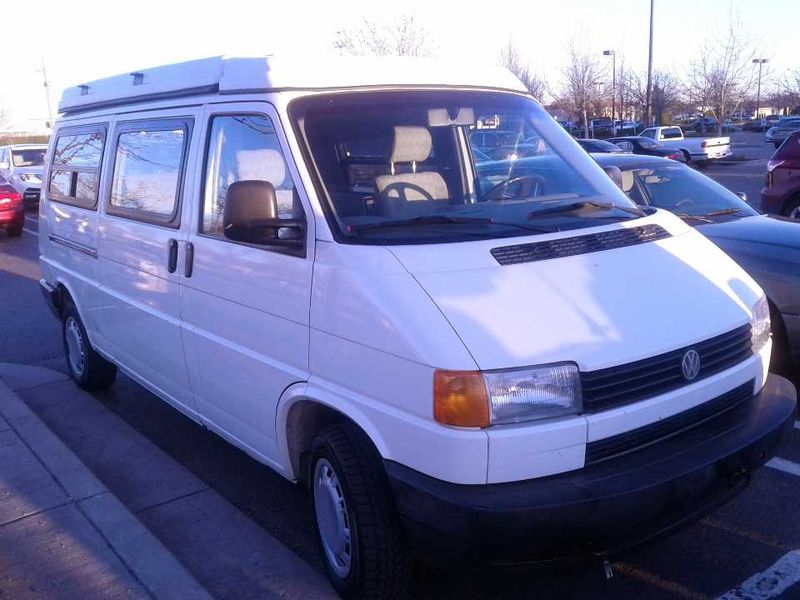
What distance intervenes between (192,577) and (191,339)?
1212 millimetres

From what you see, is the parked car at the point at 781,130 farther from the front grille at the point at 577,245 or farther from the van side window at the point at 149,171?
the front grille at the point at 577,245

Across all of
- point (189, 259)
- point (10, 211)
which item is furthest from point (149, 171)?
point (10, 211)

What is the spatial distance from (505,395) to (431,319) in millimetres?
365

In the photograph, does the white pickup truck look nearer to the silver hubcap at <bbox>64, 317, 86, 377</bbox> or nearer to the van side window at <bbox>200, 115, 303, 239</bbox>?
the silver hubcap at <bbox>64, 317, 86, 377</bbox>

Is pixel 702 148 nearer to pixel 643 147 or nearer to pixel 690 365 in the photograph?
pixel 643 147

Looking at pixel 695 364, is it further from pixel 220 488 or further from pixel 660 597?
pixel 220 488

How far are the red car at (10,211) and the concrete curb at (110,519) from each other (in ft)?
41.1

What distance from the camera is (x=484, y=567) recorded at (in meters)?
2.89

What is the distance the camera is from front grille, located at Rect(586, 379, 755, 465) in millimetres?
2904

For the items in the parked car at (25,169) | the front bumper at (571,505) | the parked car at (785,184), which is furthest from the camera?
the parked car at (25,169)

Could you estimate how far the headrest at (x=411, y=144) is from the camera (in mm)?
3865

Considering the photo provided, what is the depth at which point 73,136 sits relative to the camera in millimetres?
6180

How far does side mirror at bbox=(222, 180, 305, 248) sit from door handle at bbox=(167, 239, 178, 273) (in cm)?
91

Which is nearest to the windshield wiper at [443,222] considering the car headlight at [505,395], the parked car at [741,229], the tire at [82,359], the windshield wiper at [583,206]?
the windshield wiper at [583,206]
